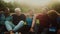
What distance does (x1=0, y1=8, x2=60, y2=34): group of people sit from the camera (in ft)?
6.65

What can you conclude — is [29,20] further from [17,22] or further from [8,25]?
[8,25]

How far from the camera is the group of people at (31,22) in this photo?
2027 mm

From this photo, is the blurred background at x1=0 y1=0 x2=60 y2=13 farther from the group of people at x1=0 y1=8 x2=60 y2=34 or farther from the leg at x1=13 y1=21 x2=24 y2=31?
the leg at x1=13 y1=21 x2=24 y2=31

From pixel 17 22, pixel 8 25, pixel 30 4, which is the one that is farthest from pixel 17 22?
pixel 30 4

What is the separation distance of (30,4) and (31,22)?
0.23 m

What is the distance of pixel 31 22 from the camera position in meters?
2.04

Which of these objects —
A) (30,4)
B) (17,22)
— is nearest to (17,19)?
(17,22)

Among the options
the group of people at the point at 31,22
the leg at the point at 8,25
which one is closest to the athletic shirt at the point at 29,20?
the group of people at the point at 31,22

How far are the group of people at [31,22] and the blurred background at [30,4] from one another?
0.15 feet

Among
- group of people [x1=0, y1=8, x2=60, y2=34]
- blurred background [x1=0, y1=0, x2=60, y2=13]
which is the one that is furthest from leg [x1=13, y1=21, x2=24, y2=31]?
blurred background [x1=0, y1=0, x2=60, y2=13]

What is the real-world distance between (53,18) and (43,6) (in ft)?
0.66

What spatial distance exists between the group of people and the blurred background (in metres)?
0.05

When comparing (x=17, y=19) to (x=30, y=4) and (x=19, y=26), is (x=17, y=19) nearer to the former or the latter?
(x=19, y=26)

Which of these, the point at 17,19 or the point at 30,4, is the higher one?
the point at 30,4
